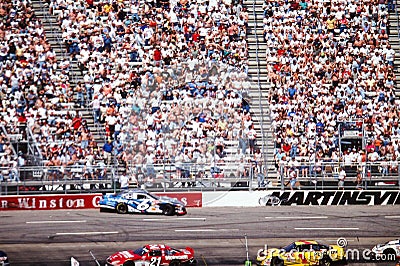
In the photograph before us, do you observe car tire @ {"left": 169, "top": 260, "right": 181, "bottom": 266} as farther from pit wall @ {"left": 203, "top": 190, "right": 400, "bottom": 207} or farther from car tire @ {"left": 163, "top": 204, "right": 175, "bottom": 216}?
pit wall @ {"left": 203, "top": 190, "right": 400, "bottom": 207}

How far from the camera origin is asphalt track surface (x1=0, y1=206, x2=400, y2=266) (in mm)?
24484

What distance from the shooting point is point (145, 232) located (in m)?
26.1

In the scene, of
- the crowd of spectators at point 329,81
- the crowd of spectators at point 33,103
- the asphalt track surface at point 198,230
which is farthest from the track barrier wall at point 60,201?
the crowd of spectators at point 329,81

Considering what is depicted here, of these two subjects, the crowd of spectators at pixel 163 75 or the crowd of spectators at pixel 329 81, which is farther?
the crowd of spectators at pixel 329 81

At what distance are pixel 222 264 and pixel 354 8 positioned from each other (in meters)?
14.7

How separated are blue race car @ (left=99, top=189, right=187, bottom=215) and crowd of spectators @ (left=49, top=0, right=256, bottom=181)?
122cm

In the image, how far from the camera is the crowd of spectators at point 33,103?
2931 centimetres

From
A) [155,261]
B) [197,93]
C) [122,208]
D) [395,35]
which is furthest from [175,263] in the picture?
[395,35]

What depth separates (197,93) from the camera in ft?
101

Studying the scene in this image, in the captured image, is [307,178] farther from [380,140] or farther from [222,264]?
[222,264]

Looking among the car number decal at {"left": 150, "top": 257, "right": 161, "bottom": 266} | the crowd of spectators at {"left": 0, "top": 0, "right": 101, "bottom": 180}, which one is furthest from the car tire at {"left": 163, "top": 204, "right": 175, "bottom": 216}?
the car number decal at {"left": 150, "top": 257, "right": 161, "bottom": 266}

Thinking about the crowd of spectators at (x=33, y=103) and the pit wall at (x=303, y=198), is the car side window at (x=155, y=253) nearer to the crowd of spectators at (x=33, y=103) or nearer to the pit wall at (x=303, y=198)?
the pit wall at (x=303, y=198)

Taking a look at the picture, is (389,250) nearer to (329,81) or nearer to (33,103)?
(329,81)

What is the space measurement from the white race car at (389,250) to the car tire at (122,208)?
8321 millimetres
